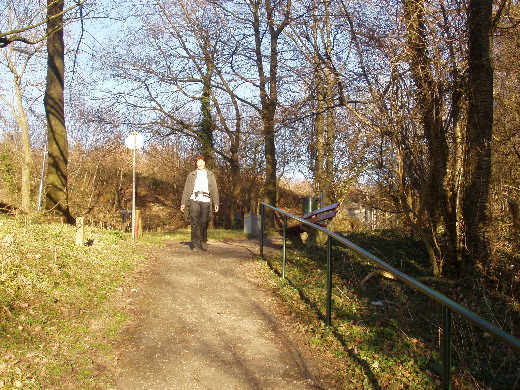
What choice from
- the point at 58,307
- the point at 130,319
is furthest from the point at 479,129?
the point at 58,307

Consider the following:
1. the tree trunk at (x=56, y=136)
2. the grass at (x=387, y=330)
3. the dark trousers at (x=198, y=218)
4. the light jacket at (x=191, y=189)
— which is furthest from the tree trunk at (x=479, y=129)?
the tree trunk at (x=56, y=136)

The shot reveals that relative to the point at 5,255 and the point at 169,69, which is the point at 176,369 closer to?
the point at 5,255

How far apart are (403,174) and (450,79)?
4.88 ft

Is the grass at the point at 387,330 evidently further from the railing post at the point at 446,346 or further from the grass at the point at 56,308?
the grass at the point at 56,308

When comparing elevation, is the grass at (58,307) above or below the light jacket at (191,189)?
below

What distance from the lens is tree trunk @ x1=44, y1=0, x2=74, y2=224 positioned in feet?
44.6

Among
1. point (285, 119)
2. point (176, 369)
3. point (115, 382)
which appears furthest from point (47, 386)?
point (285, 119)

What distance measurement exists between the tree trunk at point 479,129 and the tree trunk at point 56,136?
960 centimetres

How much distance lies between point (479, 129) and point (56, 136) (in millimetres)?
10337

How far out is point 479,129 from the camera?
26.1ft

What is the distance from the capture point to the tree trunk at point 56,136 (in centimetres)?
1359

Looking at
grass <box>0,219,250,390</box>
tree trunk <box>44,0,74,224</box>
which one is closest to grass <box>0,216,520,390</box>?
grass <box>0,219,250,390</box>

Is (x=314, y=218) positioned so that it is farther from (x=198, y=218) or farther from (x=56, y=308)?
(x=56, y=308)

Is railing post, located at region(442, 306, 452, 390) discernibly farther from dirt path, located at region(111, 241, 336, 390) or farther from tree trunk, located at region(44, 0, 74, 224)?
tree trunk, located at region(44, 0, 74, 224)
